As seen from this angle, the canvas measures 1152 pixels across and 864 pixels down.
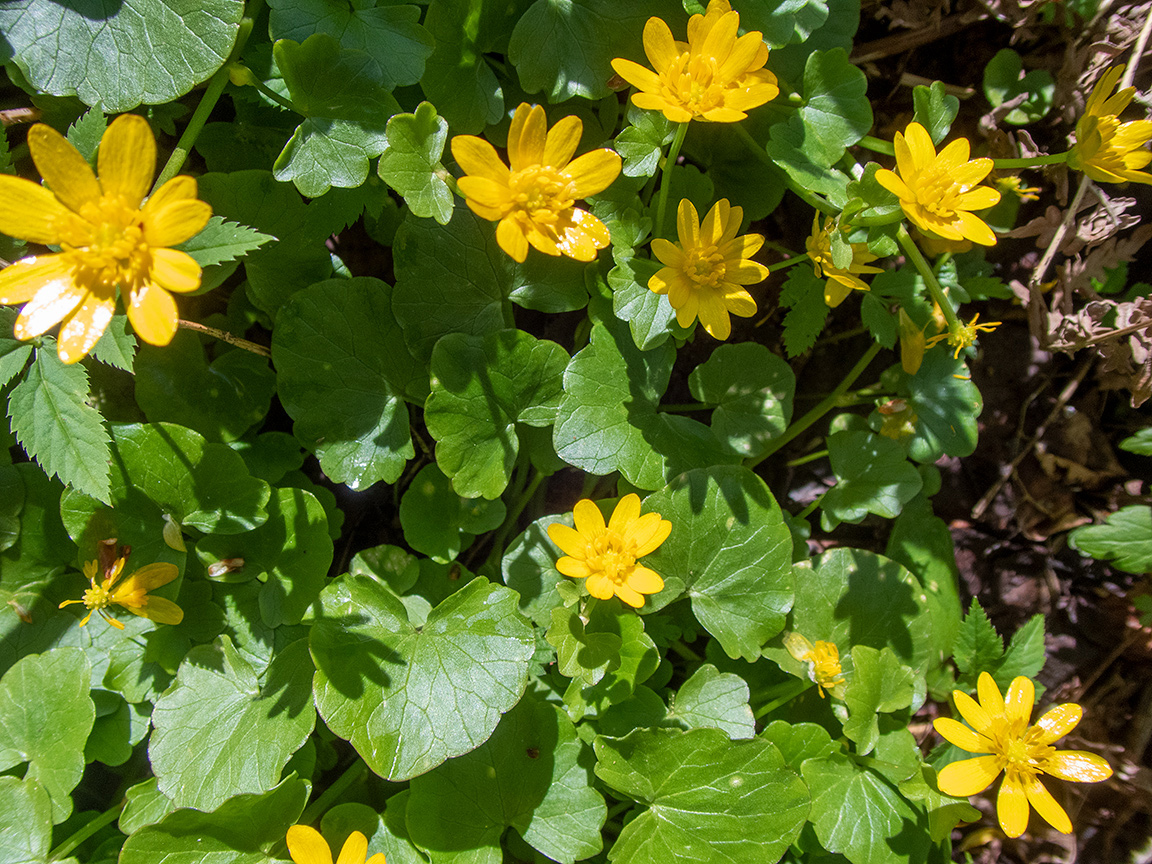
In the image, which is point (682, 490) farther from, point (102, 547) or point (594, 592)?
point (102, 547)

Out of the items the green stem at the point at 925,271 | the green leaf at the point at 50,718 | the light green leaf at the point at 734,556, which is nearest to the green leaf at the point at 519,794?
the light green leaf at the point at 734,556

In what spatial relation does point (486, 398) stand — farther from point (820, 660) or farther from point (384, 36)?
point (820, 660)

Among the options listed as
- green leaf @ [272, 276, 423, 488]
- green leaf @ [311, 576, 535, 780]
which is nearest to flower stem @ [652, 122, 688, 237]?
green leaf @ [272, 276, 423, 488]

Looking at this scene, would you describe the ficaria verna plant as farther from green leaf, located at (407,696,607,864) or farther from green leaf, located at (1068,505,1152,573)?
green leaf, located at (1068,505,1152,573)

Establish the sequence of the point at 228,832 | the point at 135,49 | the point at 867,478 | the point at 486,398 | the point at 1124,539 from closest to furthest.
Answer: the point at 135,49 < the point at 228,832 < the point at 486,398 < the point at 867,478 < the point at 1124,539

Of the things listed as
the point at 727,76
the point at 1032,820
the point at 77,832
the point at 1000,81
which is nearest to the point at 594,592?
the point at 727,76

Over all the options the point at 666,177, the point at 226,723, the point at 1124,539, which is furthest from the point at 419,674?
the point at 1124,539

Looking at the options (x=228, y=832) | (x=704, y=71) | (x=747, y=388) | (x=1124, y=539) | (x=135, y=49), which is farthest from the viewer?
(x=1124, y=539)
